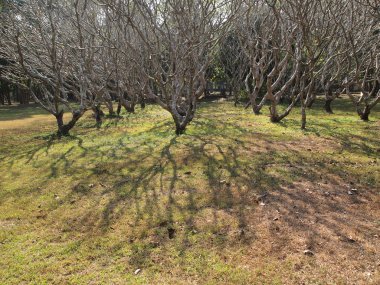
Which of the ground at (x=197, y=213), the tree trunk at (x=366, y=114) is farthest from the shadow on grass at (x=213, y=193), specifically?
the tree trunk at (x=366, y=114)

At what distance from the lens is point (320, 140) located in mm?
11352

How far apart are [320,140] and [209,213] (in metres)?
6.63

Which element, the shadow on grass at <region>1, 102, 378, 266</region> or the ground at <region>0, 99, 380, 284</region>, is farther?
the shadow on grass at <region>1, 102, 378, 266</region>

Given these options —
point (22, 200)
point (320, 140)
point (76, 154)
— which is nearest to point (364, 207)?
point (320, 140)

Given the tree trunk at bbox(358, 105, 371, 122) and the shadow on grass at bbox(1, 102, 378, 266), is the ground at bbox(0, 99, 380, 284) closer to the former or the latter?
the shadow on grass at bbox(1, 102, 378, 266)

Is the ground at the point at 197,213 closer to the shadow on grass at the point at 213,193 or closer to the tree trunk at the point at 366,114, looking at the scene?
the shadow on grass at the point at 213,193

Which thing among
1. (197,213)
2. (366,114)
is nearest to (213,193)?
(197,213)

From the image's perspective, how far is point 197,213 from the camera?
6.19 m

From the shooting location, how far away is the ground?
15.0 ft

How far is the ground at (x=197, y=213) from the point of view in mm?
4574

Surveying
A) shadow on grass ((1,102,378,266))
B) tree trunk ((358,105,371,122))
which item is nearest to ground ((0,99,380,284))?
shadow on grass ((1,102,378,266))

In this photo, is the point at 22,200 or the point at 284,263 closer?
the point at 284,263

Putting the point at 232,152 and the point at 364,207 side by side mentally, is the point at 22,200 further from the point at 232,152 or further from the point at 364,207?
the point at 364,207

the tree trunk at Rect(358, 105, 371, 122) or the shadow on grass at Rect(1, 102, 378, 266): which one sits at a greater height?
the tree trunk at Rect(358, 105, 371, 122)
